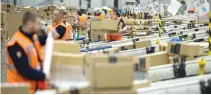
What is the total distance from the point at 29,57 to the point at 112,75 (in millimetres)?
1159

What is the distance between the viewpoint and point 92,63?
3.93 m

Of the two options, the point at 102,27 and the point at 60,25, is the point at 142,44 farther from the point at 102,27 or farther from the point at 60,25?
the point at 102,27

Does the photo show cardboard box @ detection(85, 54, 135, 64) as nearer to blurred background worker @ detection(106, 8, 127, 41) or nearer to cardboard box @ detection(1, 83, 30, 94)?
cardboard box @ detection(1, 83, 30, 94)

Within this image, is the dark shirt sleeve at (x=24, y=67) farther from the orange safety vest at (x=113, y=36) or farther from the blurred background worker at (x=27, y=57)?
the orange safety vest at (x=113, y=36)

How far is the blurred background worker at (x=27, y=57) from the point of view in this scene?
426cm

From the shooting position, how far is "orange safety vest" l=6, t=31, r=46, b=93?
434cm

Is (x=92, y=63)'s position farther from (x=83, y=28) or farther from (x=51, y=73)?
(x=83, y=28)

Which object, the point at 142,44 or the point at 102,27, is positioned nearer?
the point at 142,44

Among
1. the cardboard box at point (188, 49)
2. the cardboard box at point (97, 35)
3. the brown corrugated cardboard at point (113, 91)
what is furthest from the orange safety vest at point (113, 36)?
the brown corrugated cardboard at point (113, 91)

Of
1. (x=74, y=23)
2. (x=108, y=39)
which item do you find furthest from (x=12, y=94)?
(x=74, y=23)

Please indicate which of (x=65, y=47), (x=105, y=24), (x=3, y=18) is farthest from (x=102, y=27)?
(x=65, y=47)

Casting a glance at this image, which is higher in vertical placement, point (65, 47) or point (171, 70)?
point (65, 47)

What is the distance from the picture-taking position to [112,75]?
12.0 feet

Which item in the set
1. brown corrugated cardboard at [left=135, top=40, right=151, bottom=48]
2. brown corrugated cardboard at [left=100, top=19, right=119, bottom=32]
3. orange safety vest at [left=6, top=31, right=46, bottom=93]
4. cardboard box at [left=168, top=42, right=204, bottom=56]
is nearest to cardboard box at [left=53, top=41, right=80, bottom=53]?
orange safety vest at [left=6, top=31, right=46, bottom=93]
